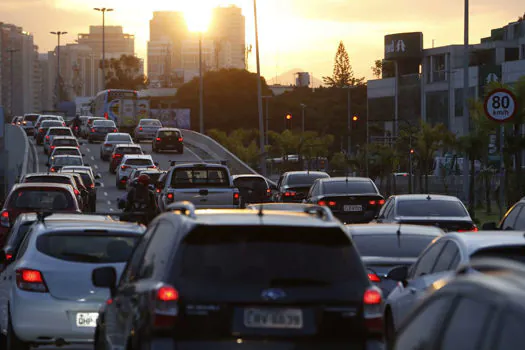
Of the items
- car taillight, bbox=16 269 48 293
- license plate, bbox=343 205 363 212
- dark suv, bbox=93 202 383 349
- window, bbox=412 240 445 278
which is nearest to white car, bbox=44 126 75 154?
license plate, bbox=343 205 363 212

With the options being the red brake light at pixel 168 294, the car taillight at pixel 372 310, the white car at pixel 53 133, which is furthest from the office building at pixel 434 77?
the red brake light at pixel 168 294

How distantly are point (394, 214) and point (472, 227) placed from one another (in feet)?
4.79

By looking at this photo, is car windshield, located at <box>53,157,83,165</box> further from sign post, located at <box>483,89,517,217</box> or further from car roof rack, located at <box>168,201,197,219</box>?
car roof rack, located at <box>168,201,197,219</box>

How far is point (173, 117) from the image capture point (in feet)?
495

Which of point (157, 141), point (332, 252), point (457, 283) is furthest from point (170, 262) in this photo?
point (157, 141)

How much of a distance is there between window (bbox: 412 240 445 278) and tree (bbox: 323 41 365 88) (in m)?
161

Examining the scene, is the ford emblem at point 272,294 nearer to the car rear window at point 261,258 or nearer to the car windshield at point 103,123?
the car rear window at point 261,258

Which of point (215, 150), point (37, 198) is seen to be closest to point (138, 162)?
point (215, 150)

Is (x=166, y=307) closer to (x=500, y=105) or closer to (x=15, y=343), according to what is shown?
(x=15, y=343)

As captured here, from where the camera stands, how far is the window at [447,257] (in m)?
10.9

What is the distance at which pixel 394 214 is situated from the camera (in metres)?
22.4

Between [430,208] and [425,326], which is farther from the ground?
[425,326]

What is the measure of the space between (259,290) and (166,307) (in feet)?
1.87

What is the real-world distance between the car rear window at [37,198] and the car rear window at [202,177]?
6.20 metres
